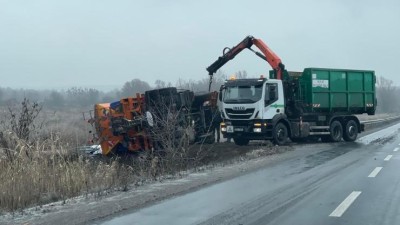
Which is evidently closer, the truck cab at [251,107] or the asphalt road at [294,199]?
the asphalt road at [294,199]

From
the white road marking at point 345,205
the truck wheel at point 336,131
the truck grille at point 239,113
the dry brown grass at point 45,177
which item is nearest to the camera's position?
the white road marking at point 345,205

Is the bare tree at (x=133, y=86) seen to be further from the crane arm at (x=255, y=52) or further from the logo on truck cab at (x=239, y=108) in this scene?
the logo on truck cab at (x=239, y=108)

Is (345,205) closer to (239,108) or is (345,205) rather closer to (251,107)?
(251,107)

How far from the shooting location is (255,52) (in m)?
27.0

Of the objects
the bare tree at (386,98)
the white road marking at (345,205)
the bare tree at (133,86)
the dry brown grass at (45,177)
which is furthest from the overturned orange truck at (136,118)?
the bare tree at (386,98)

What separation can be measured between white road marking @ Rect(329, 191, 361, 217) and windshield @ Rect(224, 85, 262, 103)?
487 inches

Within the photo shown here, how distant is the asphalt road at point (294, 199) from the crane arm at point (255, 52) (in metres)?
9.88

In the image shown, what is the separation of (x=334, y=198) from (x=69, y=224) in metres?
4.95

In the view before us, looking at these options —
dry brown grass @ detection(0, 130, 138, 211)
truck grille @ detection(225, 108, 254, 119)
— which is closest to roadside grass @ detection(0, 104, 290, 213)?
dry brown grass @ detection(0, 130, 138, 211)

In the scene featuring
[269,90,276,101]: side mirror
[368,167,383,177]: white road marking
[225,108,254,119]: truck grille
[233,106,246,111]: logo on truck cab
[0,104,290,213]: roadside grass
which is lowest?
[368,167,383,177]: white road marking

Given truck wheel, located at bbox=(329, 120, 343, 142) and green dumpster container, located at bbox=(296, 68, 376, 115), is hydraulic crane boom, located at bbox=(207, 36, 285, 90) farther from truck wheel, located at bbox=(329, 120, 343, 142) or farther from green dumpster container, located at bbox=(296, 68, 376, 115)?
truck wheel, located at bbox=(329, 120, 343, 142)

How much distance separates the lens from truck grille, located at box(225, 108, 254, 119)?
A: 77.0ft

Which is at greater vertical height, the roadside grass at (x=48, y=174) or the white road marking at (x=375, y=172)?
the roadside grass at (x=48, y=174)

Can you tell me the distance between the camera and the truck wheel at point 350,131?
27484mm
